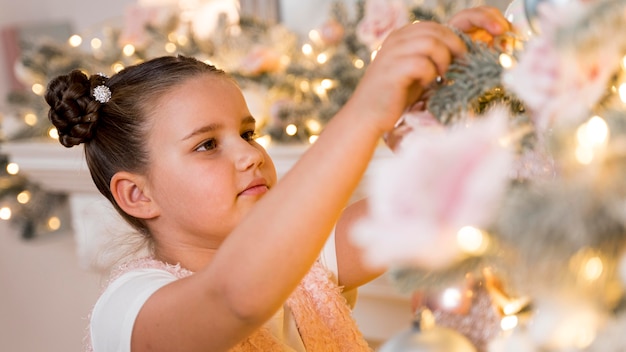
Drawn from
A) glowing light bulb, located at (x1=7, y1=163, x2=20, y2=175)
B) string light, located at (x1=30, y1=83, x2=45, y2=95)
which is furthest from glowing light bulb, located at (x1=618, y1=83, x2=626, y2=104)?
glowing light bulb, located at (x1=7, y1=163, x2=20, y2=175)

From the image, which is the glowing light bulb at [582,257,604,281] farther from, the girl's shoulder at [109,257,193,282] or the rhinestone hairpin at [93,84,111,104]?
the rhinestone hairpin at [93,84,111,104]

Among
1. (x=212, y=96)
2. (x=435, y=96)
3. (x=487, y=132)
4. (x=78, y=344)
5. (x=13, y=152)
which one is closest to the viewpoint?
(x=487, y=132)

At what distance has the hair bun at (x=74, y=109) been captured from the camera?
3.97 ft

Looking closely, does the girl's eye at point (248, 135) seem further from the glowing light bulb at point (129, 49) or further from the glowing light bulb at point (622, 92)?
the glowing light bulb at point (129, 49)

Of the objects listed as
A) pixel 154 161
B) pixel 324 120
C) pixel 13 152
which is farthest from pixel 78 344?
pixel 154 161

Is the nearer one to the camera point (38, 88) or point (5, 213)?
point (38, 88)

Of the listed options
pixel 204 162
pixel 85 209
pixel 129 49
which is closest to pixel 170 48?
pixel 129 49

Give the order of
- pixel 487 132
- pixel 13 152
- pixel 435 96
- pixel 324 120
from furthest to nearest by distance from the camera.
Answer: pixel 13 152
pixel 324 120
pixel 435 96
pixel 487 132

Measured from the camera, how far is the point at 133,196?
1183 mm

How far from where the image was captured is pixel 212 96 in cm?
109

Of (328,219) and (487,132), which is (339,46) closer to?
(328,219)

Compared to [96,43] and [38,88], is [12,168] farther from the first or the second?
[96,43]

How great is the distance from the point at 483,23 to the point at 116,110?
70 cm

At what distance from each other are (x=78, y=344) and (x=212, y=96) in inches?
84.9
